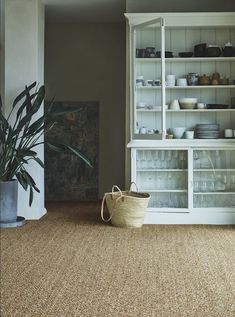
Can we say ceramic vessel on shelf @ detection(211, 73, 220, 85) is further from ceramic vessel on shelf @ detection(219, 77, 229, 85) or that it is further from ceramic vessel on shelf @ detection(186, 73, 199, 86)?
ceramic vessel on shelf @ detection(186, 73, 199, 86)

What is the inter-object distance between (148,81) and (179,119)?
64 centimetres

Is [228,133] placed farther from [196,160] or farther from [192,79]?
[192,79]

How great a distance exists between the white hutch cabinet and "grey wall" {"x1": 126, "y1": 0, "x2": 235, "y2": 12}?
383 millimetres

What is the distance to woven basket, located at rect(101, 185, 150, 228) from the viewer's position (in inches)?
196

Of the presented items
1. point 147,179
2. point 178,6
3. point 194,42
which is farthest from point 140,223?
point 178,6

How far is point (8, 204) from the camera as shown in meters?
5.20

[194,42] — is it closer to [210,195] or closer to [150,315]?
[210,195]

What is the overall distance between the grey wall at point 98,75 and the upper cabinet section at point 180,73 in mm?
1542

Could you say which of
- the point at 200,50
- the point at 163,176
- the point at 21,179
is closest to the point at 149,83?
the point at 200,50

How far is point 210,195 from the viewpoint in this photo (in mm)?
5465

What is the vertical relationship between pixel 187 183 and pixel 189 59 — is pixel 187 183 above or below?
below

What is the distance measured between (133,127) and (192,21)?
4.75ft

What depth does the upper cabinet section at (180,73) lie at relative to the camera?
17.8 ft

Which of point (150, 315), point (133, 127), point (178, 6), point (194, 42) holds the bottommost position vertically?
point (150, 315)
